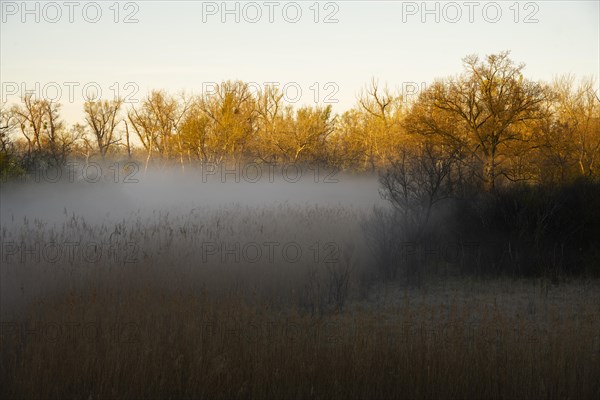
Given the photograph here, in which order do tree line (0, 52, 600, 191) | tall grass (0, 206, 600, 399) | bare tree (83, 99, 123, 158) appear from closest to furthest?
tall grass (0, 206, 600, 399), tree line (0, 52, 600, 191), bare tree (83, 99, 123, 158)

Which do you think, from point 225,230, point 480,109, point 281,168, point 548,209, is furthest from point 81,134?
point 548,209

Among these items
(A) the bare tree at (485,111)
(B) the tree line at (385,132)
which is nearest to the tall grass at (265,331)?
(B) the tree line at (385,132)

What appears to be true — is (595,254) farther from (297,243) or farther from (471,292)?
(297,243)

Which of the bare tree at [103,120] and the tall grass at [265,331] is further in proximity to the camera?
the bare tree at [103,120]

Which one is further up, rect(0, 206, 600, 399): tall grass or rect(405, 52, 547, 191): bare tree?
rect(405, 52, 547, 191): bare tree

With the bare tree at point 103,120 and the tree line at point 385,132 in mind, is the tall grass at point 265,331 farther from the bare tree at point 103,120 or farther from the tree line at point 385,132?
the bare tree at point 103,120

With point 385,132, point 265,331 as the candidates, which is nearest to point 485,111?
point 385,132

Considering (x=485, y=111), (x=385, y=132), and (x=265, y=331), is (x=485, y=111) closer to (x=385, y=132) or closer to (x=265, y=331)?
(x=385, y=132)

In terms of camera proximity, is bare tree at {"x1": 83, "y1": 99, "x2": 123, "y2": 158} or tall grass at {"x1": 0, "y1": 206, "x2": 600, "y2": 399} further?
bare tree at {"x1": 83, "y1": 99, "x2": 123, "y2": 158}

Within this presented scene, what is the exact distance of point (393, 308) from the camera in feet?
27.9

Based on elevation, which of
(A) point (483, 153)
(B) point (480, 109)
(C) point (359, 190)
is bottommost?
(C) point (359, 190)

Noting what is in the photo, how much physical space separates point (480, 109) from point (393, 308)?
27.1 metres

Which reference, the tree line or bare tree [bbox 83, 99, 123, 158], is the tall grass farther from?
bare tree [bbox 83, 99, 123, 158]

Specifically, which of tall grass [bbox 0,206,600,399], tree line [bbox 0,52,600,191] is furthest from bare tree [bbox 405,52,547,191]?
tall grass [bbox 0,206,600,399]
